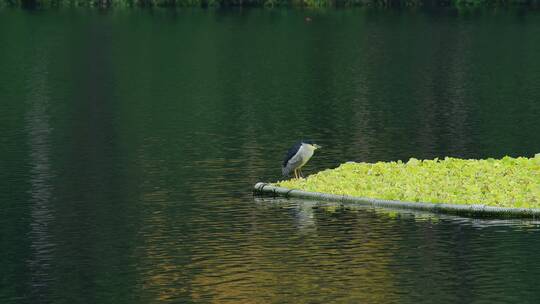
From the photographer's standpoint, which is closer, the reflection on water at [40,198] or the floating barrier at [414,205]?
the reflection on water at [40,198]

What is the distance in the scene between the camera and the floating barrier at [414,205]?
95.3ft

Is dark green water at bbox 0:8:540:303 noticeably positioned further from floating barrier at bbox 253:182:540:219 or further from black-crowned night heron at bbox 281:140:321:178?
black-crowned night heron at bbox 281:140:321:178

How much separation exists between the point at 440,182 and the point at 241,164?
7372 mm

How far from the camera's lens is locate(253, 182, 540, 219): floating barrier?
29047 millimetres

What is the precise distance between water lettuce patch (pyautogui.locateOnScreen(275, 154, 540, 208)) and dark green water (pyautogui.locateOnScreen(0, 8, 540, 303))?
1.11 m

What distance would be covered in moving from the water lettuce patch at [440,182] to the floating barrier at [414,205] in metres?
0.35

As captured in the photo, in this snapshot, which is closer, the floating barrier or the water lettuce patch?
the floating barrier

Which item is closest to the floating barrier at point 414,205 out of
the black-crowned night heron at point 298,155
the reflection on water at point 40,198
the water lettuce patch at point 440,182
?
the water lettuce patch at point 440,182

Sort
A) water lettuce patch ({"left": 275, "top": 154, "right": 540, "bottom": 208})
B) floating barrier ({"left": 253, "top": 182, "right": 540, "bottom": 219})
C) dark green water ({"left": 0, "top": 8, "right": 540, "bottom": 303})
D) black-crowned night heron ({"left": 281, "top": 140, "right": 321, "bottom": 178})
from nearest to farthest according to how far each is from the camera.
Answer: dark green water ({"left": 0, "top": 8, "right": 540, "bottom": 303}) → floating barrier ({"left": 253, "top": 182, "right": 540, "bottom": 219}) → water lettuce patch ({"left": 275, "top": 154, "right": 540, "bottom": 208}) → black-crowned night heron ({"left": 281, "top": 140, "right": 321, "bottom": 178})

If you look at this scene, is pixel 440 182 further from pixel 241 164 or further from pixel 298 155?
pixel 241 164

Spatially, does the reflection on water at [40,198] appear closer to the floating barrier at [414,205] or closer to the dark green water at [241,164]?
the dark green water at [241,164]

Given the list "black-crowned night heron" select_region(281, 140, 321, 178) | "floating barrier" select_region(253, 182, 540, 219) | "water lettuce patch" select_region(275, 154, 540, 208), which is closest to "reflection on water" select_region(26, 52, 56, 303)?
"floating barrier" select_region(253, 182, 540, 219)

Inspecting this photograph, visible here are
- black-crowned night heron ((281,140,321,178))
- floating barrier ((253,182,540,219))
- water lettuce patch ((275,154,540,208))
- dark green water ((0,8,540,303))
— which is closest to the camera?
dark green water ((0,8,540,303))

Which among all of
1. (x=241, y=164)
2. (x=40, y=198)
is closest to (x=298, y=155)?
(x=241, y=164)
